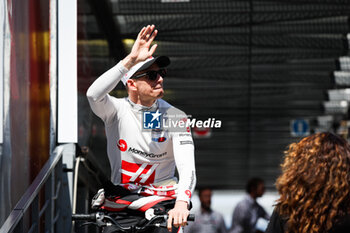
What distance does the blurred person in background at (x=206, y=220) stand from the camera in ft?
29.1

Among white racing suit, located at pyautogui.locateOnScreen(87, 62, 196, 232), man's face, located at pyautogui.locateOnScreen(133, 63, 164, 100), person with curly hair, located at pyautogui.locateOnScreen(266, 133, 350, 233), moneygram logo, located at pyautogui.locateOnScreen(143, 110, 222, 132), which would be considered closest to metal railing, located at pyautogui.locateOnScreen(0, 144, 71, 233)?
white racing suit, located at pyautogui.locateOnScreen(87, 62, 196, 232)

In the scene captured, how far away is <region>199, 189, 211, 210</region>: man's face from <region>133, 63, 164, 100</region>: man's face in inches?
150

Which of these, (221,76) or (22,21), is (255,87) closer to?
(221,76)

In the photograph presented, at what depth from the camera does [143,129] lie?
5.37 metres

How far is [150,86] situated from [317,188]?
7.18 ft

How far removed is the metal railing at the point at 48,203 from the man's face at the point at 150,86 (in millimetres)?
942

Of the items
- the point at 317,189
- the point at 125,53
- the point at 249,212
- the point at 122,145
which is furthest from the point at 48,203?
the point at 249,212

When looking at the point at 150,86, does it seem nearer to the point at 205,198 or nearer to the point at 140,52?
the point at 140,52

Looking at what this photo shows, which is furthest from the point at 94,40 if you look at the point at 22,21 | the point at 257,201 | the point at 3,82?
the point at 257,201

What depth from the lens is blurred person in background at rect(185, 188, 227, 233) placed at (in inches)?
349

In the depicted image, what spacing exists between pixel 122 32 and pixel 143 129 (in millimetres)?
1471

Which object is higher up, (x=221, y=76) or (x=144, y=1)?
(x=144, y=1)

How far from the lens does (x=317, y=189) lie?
328 cm

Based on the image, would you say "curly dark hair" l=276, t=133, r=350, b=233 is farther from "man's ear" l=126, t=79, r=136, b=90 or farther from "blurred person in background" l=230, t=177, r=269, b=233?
"blurred person in background" l=230, t=177, r=269, b=233
